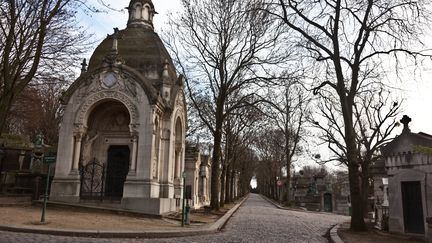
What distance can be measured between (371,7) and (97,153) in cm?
1490

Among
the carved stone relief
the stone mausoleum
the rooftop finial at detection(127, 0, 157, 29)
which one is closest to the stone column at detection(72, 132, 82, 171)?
the stone mausoleum

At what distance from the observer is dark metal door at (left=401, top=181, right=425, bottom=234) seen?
12922 millimetres

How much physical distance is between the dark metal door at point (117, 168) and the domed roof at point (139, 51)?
4386 millimetres

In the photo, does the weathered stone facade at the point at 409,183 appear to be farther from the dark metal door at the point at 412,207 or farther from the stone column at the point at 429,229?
the stone column at the point at 429,229

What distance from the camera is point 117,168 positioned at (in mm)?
21141

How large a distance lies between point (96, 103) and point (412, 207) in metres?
14.4

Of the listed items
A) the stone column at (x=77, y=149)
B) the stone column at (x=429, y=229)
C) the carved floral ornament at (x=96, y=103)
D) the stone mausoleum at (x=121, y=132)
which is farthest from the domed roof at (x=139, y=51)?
the stone column at (x=429, y=229)

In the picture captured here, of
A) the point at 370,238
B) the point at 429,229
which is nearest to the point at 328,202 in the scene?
the point at 370,238

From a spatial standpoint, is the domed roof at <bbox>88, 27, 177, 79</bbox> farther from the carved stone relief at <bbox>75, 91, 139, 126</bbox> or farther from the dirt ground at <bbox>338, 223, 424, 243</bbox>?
the dirt ground at <bbox>338, 223, 424, 243</bbox>

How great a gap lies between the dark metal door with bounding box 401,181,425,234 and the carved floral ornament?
39.1ft

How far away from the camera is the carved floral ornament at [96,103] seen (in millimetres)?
19031

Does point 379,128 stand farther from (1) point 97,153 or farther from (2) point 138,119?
(1) point 97,153

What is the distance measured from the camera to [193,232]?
12734 mm

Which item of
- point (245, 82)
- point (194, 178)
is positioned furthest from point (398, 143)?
point (194, 178)
